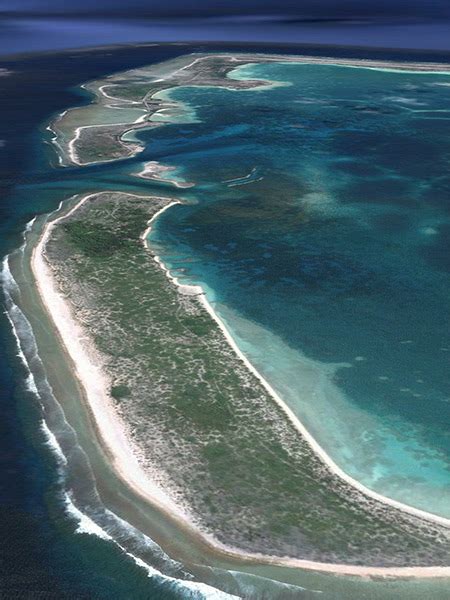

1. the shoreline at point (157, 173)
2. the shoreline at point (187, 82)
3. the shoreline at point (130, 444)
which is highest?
the shoreline at point (187, 82)

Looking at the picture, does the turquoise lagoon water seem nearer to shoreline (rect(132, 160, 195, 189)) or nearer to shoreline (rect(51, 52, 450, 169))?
shoreline (rect(132, 160, 195, 189))

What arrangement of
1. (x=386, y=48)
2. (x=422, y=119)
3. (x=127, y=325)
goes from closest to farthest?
(x=127, y=325)
(x=422, y=119)
(x=386, y=48)

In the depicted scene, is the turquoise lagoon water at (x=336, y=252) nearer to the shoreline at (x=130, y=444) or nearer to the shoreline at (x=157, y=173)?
the shoreline at (x=130, y=444)

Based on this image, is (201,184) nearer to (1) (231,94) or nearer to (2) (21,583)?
(1) (231,94)

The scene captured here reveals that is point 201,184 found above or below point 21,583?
above

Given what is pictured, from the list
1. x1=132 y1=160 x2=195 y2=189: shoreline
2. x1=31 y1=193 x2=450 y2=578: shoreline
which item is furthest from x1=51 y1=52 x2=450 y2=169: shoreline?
x1=31 y1=193 x2=450 y2=578: shoreline

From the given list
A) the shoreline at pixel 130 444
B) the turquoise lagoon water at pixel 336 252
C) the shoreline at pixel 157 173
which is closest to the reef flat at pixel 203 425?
the shoreline at pixel 130 444

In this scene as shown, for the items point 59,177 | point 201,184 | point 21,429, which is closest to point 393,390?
point 21,429

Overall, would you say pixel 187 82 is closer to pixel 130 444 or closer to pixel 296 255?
pixel 296 255
